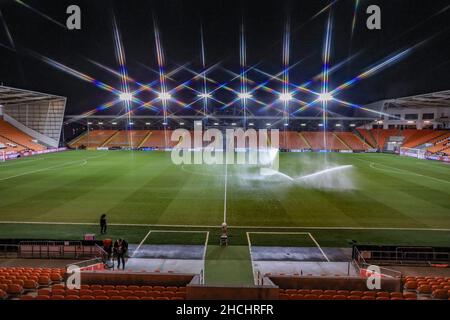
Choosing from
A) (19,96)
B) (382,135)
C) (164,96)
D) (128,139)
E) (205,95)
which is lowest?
(128,139)

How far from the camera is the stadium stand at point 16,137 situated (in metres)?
60.9

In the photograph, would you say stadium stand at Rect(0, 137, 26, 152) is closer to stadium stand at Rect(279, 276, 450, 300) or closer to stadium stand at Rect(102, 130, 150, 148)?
stadium stand at Rect(102, 130, 150, 148)

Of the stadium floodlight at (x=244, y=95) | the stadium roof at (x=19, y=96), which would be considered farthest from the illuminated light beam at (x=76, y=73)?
the stadium floodlight at (x=244, y=95)

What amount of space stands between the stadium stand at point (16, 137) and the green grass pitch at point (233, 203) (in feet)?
74.5

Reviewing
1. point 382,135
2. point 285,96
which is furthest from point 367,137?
point 285,96

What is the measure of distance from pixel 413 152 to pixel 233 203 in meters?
53.6

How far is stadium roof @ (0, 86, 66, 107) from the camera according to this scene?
5221 cm

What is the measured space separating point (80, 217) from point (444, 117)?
74.7 metres

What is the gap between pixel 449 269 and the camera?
14297 mm

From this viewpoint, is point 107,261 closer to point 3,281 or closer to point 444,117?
point 3,281

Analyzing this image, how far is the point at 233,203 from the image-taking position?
25.9 m

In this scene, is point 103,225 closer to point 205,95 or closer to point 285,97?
point 285,97
